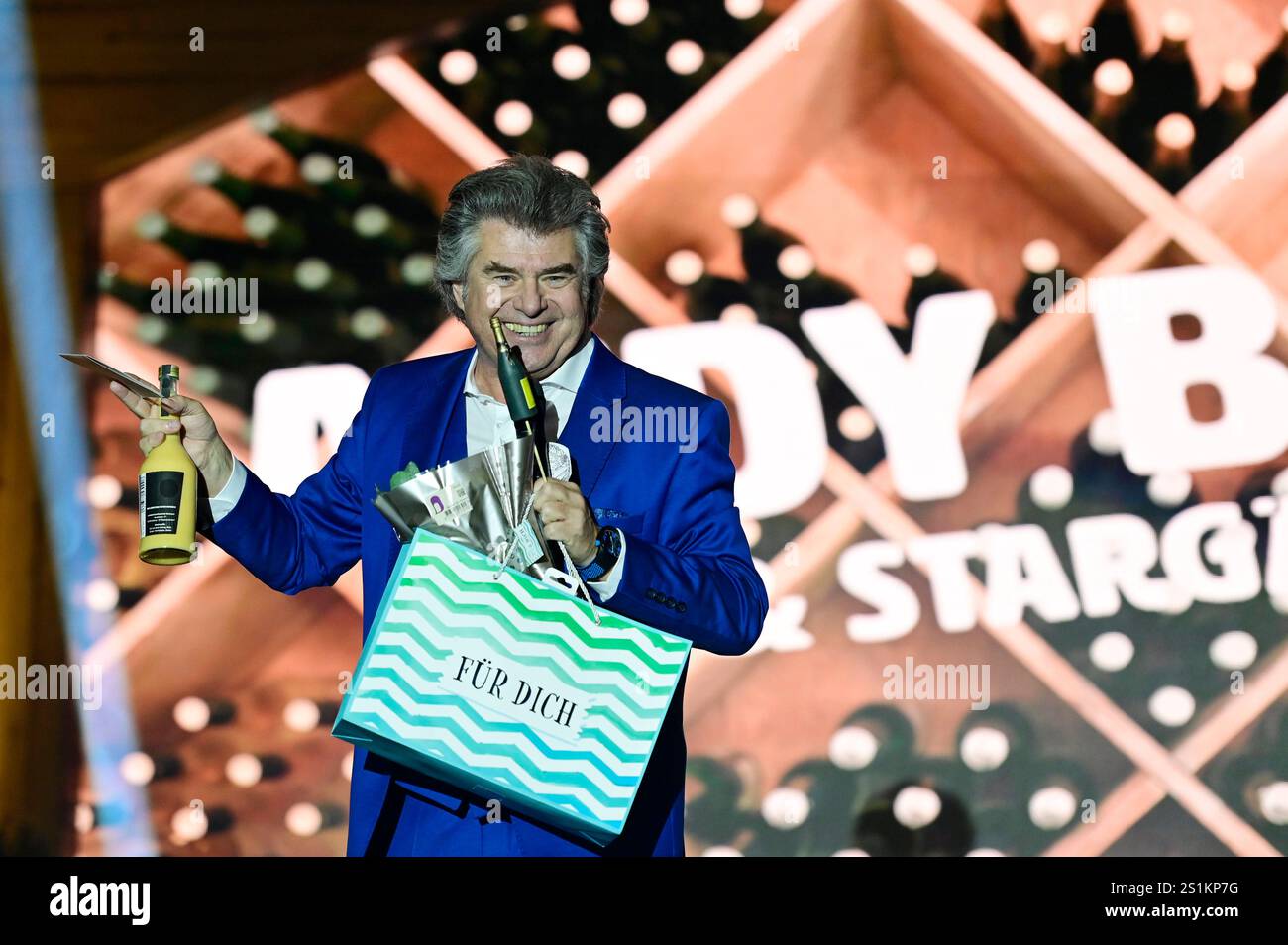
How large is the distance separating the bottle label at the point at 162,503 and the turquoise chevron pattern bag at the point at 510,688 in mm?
365

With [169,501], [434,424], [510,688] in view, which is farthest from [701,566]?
[169,501]

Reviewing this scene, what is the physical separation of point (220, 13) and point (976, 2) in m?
1.53

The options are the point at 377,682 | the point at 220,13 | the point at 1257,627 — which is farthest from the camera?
the point at 220,13

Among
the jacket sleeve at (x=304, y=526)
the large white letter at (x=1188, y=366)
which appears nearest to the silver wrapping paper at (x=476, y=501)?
the jacket sleeve at (x=304, y=526)

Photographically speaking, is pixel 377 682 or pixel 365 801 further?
pixel 365 801

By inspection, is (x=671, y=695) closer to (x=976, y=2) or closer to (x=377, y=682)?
(x=377, y=682)

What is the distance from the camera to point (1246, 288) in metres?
3.20

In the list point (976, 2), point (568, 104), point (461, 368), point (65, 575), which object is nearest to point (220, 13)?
point (568, 104)

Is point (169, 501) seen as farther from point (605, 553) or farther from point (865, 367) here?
point (865, 367)

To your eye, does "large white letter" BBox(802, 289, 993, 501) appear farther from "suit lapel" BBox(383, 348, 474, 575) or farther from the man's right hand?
the man's right hand

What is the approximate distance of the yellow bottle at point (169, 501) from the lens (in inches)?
71.7

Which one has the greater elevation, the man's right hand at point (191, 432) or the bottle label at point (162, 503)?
the man's right hand at point (191, 432)

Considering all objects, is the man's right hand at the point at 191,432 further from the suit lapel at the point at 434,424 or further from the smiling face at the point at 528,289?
the smiling face at the point at 528,289

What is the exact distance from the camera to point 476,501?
64.0 inches
